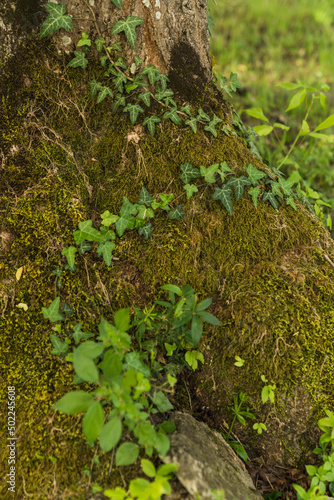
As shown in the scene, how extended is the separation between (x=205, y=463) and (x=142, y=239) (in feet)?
4.05

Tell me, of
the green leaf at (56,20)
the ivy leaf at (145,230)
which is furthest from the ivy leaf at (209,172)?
the green leaf at (56,20)

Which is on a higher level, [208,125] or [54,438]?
[208,125]

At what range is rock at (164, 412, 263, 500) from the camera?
1.50 metres

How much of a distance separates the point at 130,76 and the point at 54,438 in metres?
2.14

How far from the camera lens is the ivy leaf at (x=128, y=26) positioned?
207cm

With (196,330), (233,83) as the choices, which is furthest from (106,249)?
(233,83)

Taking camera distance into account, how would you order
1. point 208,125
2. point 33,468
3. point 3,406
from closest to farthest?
1. point 33,468
2. point 3,406
3. point 208,125

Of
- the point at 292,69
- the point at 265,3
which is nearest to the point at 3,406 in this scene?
the point at 292,69

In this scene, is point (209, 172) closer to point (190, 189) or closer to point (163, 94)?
point (190, 189)

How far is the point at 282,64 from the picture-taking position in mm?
6145

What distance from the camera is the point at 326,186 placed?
4273mm

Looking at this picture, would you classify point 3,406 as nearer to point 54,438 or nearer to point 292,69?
point 54,438

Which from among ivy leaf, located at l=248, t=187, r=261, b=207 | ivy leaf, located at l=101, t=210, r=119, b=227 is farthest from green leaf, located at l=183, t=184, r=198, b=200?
ivy leaf, located at l=101, t=210, r=119, b=227

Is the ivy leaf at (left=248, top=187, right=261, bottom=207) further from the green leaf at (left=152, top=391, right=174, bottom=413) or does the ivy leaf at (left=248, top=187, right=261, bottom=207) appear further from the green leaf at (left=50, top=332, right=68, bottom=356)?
the green leaf at (left=50, top=332, right=68, bottom=356)
